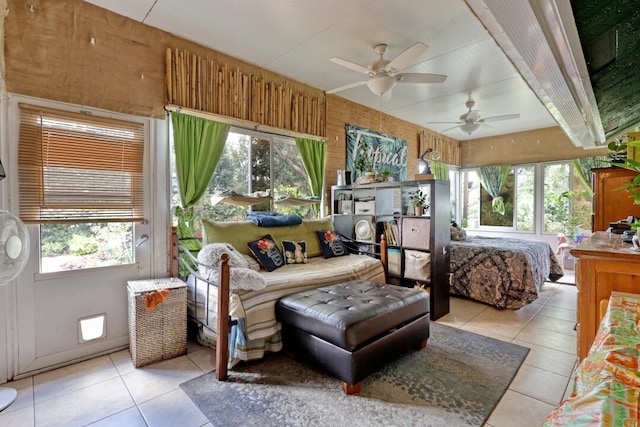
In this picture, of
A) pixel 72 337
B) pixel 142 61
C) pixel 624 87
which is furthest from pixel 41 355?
pixel 624 87

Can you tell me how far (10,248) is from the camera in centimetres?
177

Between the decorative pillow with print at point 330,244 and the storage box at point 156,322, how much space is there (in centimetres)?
166

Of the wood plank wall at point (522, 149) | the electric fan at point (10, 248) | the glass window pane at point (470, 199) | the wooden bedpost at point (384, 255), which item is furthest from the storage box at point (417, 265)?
the wood plank wall at point (522, 149)

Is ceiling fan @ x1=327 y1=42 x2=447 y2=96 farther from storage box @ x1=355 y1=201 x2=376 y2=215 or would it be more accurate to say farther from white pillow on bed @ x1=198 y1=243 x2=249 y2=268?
white pillow on bed @ x1=198 y1=243 x2=249 y2=268

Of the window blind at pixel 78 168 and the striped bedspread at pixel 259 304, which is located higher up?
the window blind at pixel 78 168

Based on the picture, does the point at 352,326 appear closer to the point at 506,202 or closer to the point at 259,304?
the point at 259,304

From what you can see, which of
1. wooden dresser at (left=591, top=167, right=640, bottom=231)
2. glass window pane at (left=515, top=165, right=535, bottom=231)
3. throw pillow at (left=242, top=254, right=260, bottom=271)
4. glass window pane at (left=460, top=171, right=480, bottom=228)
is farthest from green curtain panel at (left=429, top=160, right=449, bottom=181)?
throw pillow at (left=242, top=254, right=260, bottom=271)

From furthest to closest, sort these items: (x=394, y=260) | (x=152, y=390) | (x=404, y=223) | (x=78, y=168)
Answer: (x=394, y=260), (x=404, y=223), (x=78, y=168), (x=152, y=390)

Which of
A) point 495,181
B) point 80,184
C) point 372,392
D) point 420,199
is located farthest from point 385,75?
point 495,181

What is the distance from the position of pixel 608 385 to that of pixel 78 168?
320cm

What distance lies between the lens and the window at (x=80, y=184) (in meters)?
2.24

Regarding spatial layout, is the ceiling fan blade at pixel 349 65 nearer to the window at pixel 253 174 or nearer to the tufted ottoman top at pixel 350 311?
the window at pixel 253 174

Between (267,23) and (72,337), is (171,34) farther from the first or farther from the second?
(72,337)

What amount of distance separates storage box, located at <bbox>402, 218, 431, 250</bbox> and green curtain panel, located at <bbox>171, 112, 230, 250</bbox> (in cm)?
226
